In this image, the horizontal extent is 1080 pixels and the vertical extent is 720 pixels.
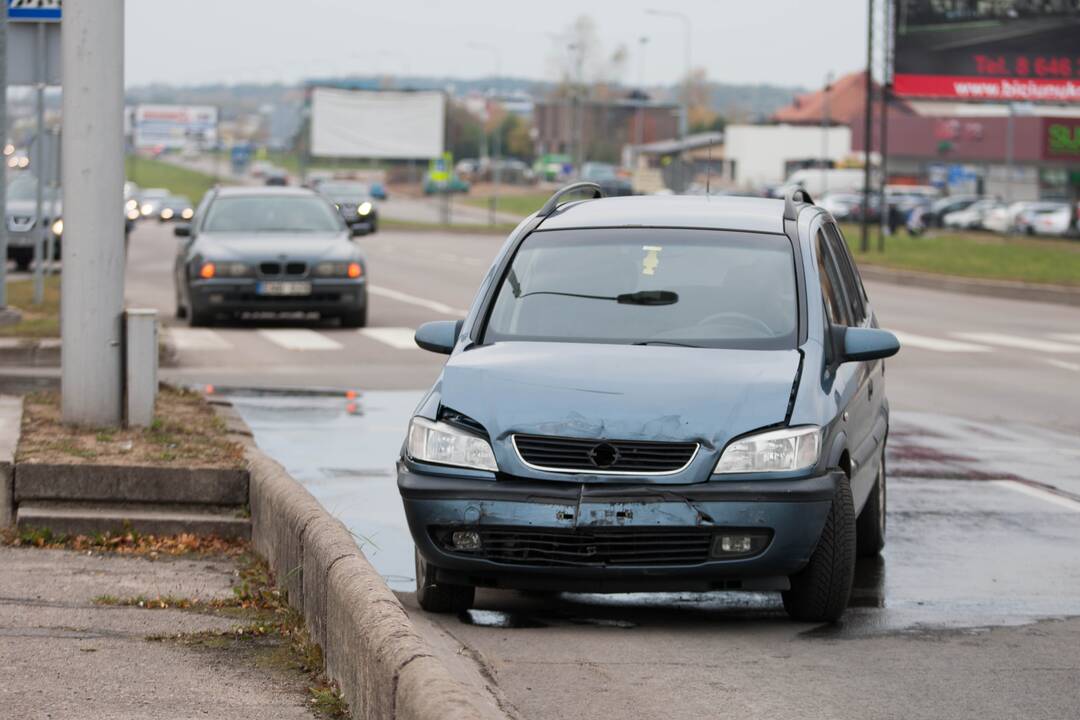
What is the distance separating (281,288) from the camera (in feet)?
66.7

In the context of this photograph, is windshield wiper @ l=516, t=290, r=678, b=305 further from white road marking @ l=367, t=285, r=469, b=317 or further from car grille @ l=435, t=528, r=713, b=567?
white road marking @ l=367, t=285, r=469, b=317

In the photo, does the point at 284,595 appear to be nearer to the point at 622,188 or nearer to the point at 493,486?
the point at 493,486

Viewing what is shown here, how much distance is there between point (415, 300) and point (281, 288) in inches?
255

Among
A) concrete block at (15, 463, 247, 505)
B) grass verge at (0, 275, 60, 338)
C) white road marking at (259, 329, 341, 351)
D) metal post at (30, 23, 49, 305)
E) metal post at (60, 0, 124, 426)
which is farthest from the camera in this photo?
white road marking at (259, 329, 341, 351)

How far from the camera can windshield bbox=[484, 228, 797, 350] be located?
7.34 meters

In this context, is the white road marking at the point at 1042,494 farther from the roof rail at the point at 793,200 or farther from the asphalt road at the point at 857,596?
the roof rail at the point at 793,200

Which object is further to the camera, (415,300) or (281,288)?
(415,300)

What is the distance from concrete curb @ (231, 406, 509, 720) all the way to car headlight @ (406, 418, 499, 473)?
16.3 inches

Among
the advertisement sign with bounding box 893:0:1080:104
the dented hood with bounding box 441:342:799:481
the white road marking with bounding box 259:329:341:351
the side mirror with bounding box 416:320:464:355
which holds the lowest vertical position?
the white road marking with bounding box 259:329:341:351

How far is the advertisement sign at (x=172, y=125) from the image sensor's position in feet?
484

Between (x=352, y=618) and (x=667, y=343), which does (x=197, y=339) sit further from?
(x=352, y=618)

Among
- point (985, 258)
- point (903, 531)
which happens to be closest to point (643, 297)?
point (903, 531)

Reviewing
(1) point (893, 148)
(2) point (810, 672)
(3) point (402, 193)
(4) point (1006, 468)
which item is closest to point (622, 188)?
(1) point (893, 148)

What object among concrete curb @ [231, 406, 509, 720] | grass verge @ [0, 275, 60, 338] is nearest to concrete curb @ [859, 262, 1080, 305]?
grass verge @ [0, 275, 60, 338]
